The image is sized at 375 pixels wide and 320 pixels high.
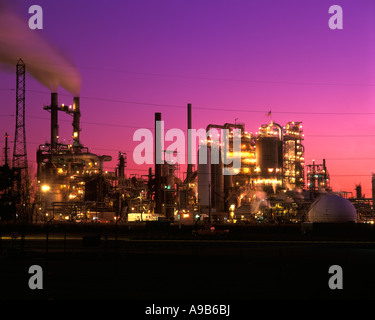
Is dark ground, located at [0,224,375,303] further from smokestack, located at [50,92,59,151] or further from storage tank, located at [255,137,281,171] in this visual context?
smokestack, located at [50,92,59,151]

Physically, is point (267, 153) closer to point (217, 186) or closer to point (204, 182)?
point (217, 186)

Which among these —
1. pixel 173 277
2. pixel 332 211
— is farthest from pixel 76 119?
pixel 173 277

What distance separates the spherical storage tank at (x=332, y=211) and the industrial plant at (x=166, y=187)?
1247 cm

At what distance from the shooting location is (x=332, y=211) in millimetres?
84438

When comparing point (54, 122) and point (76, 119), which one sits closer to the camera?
point (54, 122)

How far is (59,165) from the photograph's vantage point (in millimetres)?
118625

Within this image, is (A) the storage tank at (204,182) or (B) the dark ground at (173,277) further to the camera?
(A) the storage tank at (204,182)

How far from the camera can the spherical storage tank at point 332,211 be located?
276ft

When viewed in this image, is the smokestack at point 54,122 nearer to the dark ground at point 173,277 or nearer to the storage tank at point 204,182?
the storage tank at point 204,182

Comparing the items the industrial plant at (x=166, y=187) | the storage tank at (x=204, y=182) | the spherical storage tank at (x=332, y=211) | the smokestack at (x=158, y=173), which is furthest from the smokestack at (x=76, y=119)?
the spherical storage tank at (x=332, y=211)

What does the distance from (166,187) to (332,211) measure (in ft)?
155
